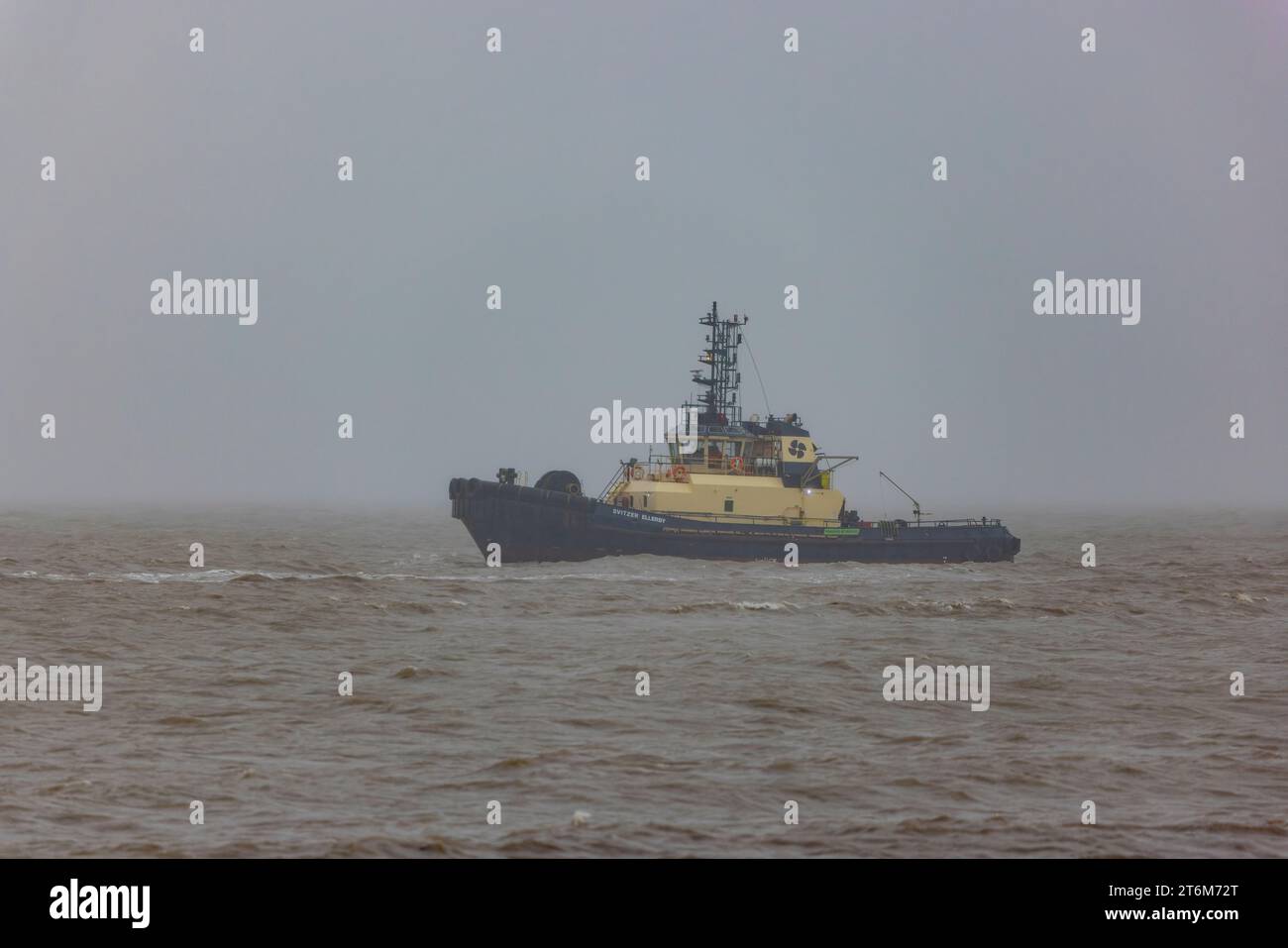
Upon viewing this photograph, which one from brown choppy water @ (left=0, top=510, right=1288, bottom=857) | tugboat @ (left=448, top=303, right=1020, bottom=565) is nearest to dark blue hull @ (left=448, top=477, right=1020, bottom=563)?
tugboat @ (left=448, top=303, right=1020, bottom=565)

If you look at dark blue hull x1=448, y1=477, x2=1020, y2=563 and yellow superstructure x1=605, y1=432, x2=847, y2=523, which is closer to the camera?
dark blue hull x1=448, y1=477, x2=1020, y2=563

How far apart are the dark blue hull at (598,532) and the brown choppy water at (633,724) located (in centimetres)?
848

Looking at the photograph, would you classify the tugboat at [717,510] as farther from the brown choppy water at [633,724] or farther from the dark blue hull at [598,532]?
the brown choppy water at [633,724]

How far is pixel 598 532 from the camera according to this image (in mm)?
49250

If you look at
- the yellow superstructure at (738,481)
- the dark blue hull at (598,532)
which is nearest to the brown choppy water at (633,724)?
the dark blue hull at (598,532)

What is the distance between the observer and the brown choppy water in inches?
550

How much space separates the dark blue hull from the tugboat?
0.12 ft

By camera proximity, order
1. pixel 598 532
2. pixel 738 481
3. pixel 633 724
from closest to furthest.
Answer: pixel 633 724
pixel 598 532
pixel 738 481

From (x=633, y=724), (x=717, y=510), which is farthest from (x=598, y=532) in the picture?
(x=633, y=724)

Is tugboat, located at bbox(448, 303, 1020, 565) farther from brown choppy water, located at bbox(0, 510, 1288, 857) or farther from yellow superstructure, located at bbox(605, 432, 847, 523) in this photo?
brown choppy water, located at bbox(0, 510, 1288, 857)

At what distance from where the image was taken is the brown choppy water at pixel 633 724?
45.8ft

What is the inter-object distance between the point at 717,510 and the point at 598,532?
533 centimetres

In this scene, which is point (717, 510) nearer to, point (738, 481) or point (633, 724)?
point (738, 481)

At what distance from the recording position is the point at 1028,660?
88.7 ft
